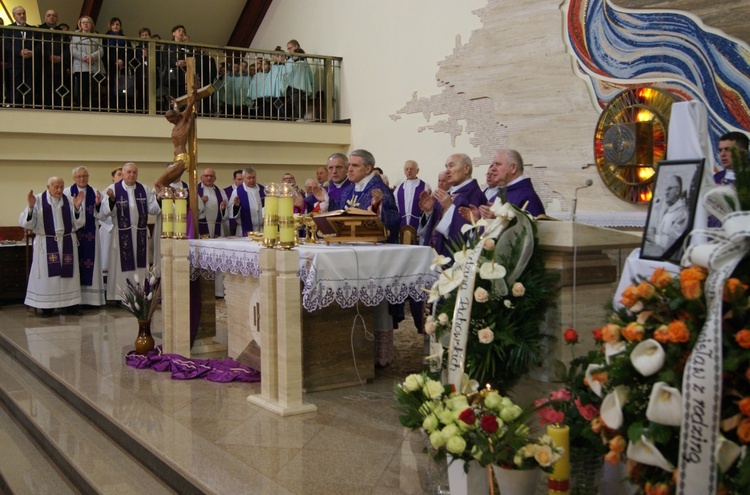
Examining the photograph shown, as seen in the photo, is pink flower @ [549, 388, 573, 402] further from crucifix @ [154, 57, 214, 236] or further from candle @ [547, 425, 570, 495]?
crucifix @ [154, 57, 214, 236]

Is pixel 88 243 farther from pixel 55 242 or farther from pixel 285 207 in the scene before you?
pixel 285 207

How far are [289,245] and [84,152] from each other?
823 centimetres

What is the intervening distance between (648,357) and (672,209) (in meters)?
0.73

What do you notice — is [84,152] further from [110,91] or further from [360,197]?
[360,197]

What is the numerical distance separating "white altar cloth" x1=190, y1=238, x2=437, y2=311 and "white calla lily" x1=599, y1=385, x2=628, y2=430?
2562 mm

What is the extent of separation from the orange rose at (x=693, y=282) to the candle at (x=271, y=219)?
9.67ft

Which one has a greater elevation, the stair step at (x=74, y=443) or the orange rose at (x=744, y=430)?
the orange rose at (x=744, y=430)

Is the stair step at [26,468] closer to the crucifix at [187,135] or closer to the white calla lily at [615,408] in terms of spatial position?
the crucifix at [187,135]

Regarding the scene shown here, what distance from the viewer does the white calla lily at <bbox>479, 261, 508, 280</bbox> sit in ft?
10.4

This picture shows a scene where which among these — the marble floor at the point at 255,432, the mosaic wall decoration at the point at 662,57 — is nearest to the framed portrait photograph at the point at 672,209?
the marble floor at the point at 255,432

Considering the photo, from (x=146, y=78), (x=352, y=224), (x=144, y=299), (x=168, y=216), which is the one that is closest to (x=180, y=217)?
(x=168, y=216)

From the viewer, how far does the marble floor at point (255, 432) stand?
354cm

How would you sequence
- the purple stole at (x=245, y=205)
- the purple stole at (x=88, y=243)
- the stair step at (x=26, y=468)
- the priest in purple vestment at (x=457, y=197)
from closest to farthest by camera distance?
1. the stair step at (x=26, y=468)
2. the priest in purple vestment at (x=457, y=197)
3. the purple stole at (x=88, y=243)
4. the purple stole at (x=245, y=205)

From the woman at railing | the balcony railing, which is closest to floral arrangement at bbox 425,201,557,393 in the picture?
the balcony railing
